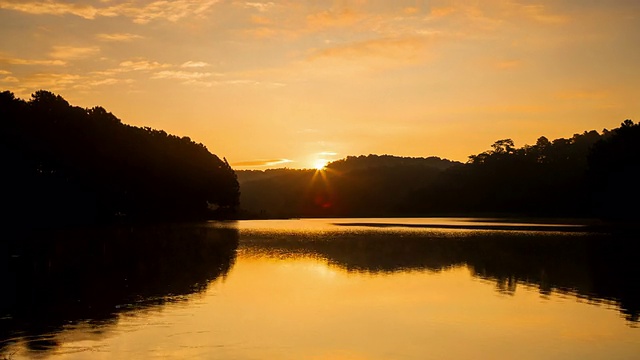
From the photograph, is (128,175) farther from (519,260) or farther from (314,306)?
(314,306)

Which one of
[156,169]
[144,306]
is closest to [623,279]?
[144,306]

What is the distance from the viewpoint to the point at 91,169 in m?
112

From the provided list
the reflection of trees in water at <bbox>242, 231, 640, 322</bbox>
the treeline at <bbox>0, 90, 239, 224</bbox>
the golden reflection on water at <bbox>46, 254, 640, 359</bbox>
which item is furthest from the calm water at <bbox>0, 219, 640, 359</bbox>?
the treeline at <bbox>0, 90, 239, 224</bbox>

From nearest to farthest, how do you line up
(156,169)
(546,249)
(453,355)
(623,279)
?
1. (453,355)
2. (623,279)
3. (546,249)
4. (156,169)

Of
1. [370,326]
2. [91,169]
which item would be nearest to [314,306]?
[370,326]

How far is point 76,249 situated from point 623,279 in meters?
39.3

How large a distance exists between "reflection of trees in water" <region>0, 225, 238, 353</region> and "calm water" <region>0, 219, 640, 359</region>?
0.08 meters

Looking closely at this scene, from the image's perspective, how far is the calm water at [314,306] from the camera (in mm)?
19250

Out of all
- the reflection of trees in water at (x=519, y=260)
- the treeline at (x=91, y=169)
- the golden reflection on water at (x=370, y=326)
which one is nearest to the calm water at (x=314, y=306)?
the golden reflection on water at (x=370, y=326)

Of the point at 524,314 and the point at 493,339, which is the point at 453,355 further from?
the point at 524,314

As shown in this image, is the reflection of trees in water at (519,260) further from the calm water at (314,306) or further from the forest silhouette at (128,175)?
the forest silhouette at (128,175)

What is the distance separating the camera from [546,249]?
58.6 metres

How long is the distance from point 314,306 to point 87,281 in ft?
40.9

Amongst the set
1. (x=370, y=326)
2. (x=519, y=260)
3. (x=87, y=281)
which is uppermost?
(x=87, y=281)
